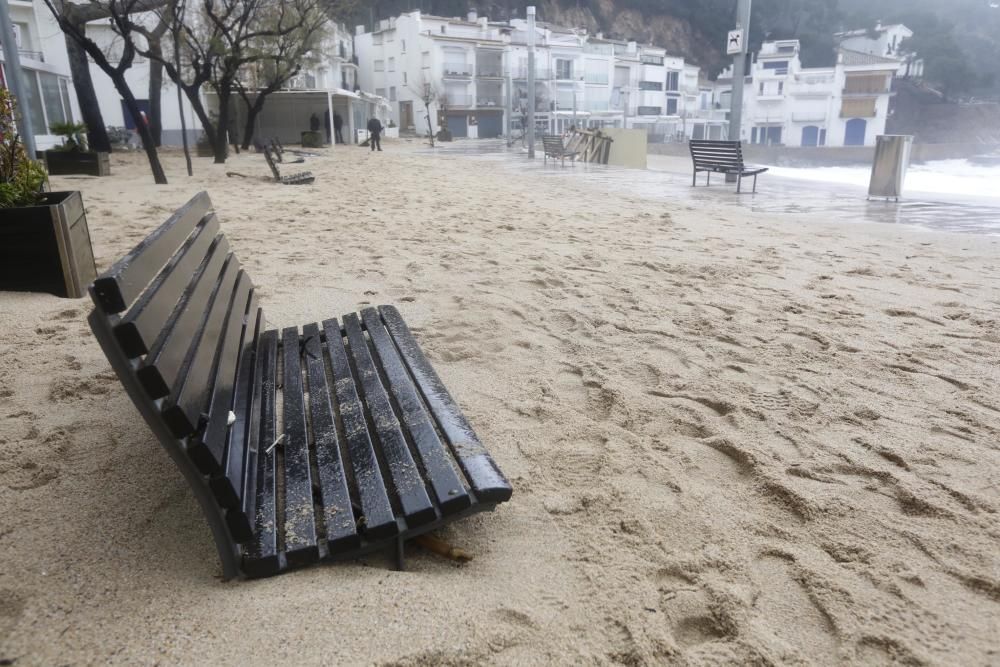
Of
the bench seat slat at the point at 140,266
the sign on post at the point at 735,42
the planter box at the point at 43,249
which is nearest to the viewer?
the bench seat slat at the point at 140,266

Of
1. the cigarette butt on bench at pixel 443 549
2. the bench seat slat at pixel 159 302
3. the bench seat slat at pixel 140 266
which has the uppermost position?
the bench seat slat at pixel 140 266

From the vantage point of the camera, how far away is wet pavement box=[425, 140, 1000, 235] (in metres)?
8.23

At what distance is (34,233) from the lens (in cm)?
414

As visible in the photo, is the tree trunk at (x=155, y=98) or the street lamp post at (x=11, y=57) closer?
the street lamp post at (x=11, y=57)

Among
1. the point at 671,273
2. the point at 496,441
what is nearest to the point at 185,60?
the point at 671,273

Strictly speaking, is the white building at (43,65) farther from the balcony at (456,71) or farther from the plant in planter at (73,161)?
the balcony at (456,71)

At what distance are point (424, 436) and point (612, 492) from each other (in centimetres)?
68

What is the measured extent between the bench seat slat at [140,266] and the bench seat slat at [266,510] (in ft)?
2.03

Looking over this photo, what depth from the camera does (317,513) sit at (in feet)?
6.50

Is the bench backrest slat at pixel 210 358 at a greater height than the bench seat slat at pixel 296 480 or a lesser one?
greater

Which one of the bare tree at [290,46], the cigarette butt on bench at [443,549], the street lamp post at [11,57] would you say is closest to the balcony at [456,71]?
the bare tree at [290,46]

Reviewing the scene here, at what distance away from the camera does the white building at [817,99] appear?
210 feet

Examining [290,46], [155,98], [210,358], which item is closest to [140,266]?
[210,358]

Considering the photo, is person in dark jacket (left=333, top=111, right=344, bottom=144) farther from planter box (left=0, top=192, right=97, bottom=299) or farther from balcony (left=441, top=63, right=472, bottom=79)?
planter box (left=0, top=192, right=97, bottom=299)
